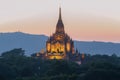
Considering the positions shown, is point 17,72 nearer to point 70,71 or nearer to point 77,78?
point 70,71

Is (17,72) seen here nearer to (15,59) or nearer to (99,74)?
(99,74)

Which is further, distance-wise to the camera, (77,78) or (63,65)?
(63,65)

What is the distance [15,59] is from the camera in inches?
6245

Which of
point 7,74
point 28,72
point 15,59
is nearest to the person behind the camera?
point 7,74

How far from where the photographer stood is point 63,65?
123 metres

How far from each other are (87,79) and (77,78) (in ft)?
6.75

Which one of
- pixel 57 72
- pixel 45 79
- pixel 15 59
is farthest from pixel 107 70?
pixel 15 59

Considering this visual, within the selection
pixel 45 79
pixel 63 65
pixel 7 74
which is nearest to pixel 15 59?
pixel 63 65

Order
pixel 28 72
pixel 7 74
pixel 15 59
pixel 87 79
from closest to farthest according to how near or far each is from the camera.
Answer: pixel 87 79
pixel 7 74
pixel 28 72
pixel 15 59

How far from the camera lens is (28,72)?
119 meters

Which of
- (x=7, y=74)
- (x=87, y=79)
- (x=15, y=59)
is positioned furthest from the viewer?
(x=15, y=59)

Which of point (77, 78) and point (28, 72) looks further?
point (28, 72)

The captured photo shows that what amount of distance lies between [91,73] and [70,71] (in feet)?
73.5

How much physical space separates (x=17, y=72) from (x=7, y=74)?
19.3 feet
